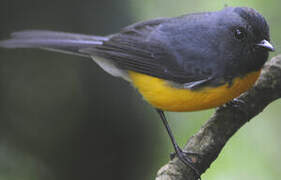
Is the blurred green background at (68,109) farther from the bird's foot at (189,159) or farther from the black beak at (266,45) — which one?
the black beak at (266,45)

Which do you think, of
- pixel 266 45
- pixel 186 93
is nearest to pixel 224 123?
pixel 186 93

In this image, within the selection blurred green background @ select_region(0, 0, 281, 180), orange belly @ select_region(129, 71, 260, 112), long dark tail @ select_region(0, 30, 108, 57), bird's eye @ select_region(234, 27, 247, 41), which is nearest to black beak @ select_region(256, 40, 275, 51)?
bird's eye @ select_region(234, 27, 247, 41)

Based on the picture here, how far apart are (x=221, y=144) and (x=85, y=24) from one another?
2.20 m

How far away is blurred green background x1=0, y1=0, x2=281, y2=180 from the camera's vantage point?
179 inches

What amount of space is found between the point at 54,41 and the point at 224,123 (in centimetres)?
193

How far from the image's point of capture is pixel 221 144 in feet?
11.7

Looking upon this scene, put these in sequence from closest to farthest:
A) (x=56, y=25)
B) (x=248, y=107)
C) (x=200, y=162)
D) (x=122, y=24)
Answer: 1. (x=200, y=162)
2. (x=248, y=107)
3. (x=56, y=25)
4. (x=122, y=24)

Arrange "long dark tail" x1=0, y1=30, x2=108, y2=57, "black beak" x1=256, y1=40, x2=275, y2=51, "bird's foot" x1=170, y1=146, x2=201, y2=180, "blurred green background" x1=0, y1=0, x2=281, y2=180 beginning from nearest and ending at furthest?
1. "bird's foot" x1=170, y1=146, x2=201, y2=180
2. "black beak" x1=256, y1=40, x2=275, y2=51
3. "long dark tail" x1=0, y1=30, x2=108, y2=57
4. "blurred green background" x1=0, y1=0, x2=281, y2=180

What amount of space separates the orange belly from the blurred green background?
0.73m

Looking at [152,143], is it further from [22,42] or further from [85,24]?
[22,42]

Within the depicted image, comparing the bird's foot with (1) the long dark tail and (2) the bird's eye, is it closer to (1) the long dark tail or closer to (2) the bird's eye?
(2) the bird's eye

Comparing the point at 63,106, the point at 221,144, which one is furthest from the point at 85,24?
the point at 221,144

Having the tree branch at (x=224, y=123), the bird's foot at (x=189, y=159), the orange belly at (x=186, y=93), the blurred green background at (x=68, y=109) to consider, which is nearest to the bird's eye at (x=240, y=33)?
the orange belly at (x=186, y=93)

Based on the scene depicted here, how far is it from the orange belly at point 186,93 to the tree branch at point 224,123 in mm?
191
